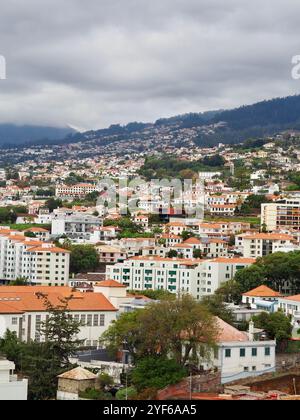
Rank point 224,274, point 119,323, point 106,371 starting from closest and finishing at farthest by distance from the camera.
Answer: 1. point 106,371
2. point 119,323
3. point 224,274

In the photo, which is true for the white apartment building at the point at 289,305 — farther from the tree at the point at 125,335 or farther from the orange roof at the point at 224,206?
the orange roof at the point at 224,206

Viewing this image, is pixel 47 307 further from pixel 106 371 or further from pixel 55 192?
pixel 55 192

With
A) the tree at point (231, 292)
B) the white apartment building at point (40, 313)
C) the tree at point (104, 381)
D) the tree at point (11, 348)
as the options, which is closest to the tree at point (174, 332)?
the tree at point (104, 381)

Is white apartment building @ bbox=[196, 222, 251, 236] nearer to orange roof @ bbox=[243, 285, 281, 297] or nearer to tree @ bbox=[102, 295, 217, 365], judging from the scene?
orange roof @ bbox=[243, 285, 281, 297]

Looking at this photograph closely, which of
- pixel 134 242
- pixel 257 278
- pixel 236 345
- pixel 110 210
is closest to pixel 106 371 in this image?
pixel 236 345

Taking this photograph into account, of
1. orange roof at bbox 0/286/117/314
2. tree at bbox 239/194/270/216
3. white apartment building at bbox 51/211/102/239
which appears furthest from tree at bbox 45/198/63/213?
orange roof at bbox 0/286/117/314

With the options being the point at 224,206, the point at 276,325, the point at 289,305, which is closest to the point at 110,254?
the point at 289,305
